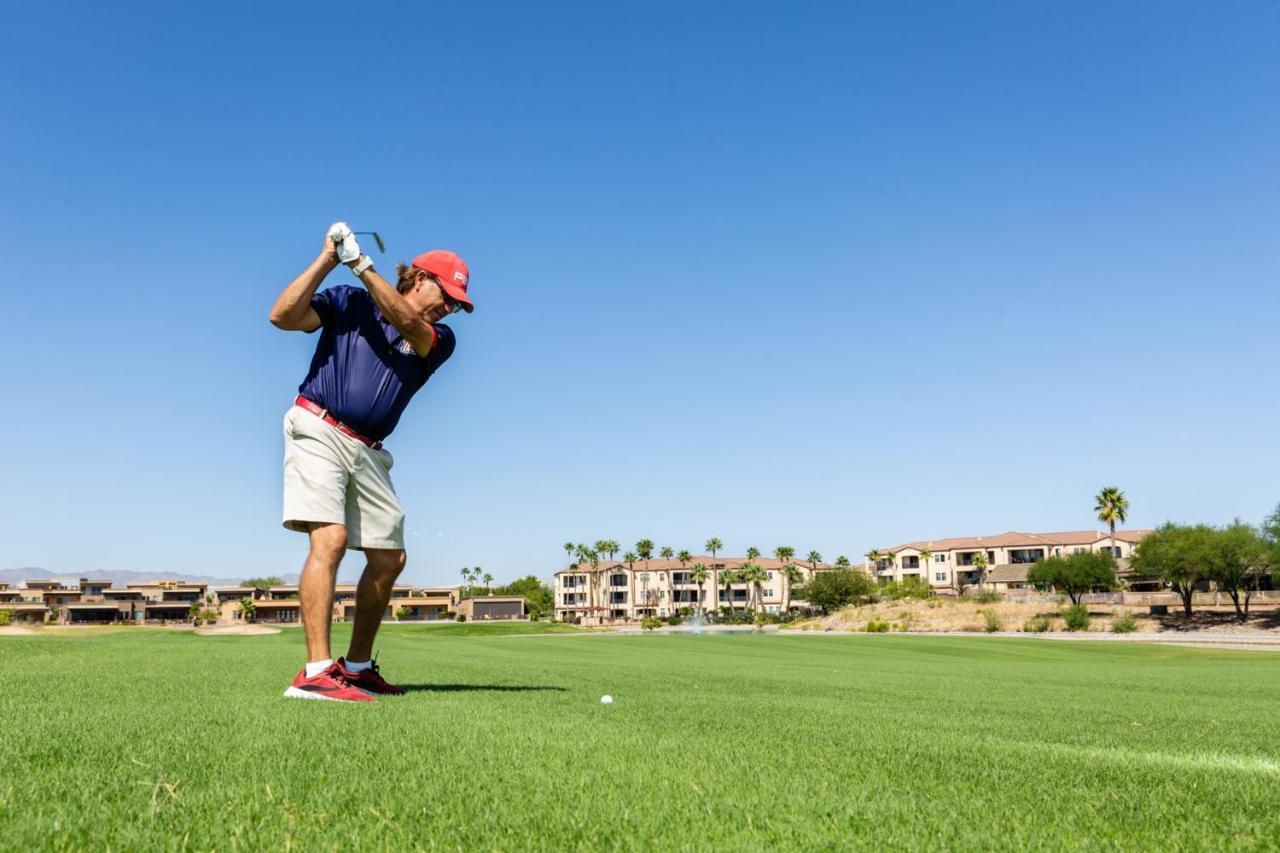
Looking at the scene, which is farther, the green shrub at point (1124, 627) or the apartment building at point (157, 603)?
the apartment building at point (157, 603)

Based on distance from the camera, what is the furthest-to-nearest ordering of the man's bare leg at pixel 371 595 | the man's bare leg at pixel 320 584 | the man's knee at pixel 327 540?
1. the man's bare leg at pixel 371 595
2. the man's knee at pixel 327 540
3. the man's bare leg at pixel 320 584

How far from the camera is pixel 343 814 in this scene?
193 cm

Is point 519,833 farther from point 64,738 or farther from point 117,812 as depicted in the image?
point 64,738

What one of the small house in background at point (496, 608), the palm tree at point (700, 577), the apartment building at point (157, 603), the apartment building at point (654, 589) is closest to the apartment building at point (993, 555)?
the apartment building at point (654, 589)

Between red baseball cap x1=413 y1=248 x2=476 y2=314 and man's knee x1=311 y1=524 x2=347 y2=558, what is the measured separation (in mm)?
1430

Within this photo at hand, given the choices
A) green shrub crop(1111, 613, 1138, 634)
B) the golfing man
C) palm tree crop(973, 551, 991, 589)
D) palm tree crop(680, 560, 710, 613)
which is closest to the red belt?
the golfing man

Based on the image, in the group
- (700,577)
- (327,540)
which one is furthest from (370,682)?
(700,577)

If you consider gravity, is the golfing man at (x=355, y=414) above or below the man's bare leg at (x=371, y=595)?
above

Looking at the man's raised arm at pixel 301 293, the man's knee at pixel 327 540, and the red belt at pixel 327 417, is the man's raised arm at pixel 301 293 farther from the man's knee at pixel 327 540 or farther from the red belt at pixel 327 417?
the man's knee at pixel 327 540

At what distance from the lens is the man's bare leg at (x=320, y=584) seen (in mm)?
4598

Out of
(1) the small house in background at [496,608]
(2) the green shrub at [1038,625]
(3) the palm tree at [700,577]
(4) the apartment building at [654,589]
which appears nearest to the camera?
(2) the green shrub at [1038,625]

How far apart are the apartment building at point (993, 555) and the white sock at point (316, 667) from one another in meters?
115

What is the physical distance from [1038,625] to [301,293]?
73.8 meters

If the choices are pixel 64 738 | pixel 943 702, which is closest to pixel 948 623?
pixel 943 702
